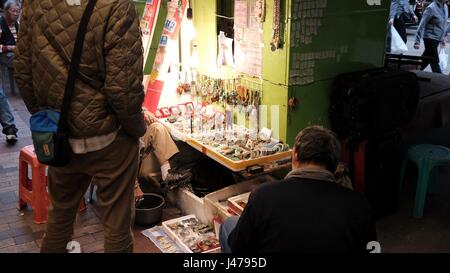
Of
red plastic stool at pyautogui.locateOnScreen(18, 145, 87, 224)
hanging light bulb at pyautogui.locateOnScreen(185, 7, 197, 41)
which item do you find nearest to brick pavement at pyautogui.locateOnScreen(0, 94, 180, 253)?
red plastic stool at pyautogui.locateOnScreen(18, 145, 87, 224)

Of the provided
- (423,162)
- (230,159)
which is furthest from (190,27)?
(423,162)

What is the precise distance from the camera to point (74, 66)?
2461 millimetres

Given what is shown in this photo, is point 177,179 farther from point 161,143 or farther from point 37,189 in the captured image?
point 37,189

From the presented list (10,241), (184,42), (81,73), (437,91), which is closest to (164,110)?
(184,42)

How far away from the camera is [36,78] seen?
2631 mm

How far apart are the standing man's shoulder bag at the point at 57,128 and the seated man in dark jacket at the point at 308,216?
112cm

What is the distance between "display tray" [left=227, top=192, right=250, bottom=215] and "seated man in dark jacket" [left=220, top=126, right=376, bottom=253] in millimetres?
1366

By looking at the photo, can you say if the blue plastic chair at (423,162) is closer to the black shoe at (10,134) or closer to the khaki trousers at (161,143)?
the khaki trousers at (161,143)

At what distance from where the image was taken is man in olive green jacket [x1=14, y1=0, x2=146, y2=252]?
8.05 ft

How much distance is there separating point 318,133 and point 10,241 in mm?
2781

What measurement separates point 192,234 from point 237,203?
0.49 m

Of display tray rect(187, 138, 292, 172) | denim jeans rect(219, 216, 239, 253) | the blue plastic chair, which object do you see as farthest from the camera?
the blue plastic chair

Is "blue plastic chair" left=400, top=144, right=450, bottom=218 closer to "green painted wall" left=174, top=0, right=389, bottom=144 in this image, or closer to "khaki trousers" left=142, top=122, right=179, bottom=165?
"green painted wall" left=174, top=0, right=389, bottom=144
